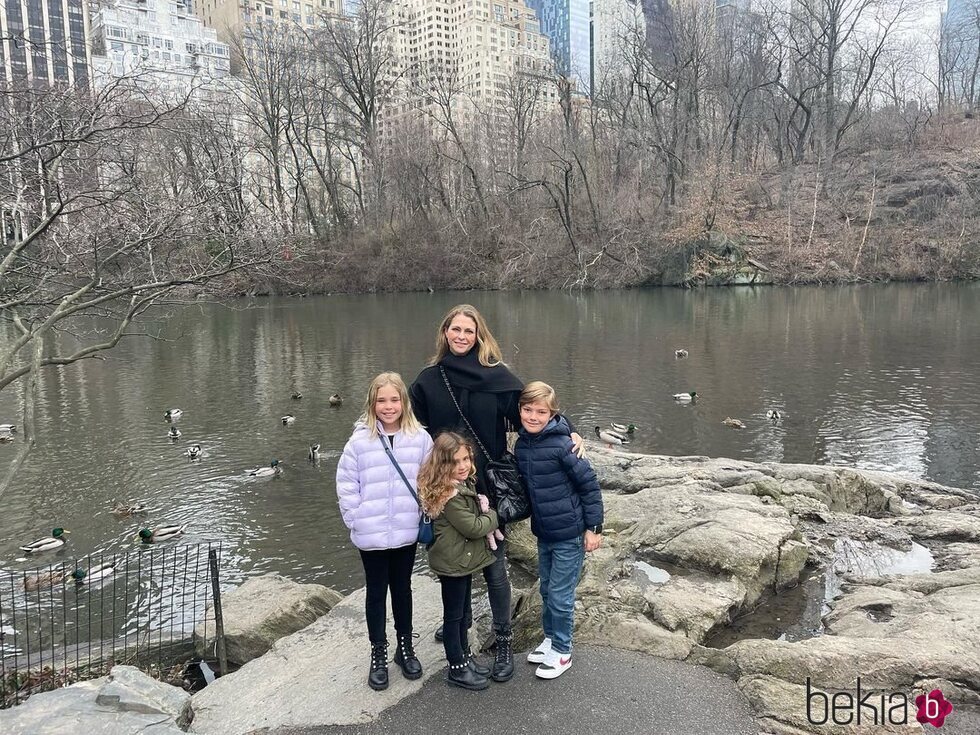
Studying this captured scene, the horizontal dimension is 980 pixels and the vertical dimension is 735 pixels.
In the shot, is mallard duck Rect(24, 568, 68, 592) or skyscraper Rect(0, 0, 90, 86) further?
mallard duck Rect(24, 568, 68, 592)

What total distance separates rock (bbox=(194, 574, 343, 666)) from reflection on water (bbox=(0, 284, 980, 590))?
1390 millimetres

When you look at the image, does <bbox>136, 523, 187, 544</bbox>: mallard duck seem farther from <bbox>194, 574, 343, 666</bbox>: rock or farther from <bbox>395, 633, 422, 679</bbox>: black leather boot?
<bbox>395, 633, 422, 679</bbox>: black leather boot

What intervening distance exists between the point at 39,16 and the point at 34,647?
5335mm

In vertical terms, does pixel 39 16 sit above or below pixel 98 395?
above

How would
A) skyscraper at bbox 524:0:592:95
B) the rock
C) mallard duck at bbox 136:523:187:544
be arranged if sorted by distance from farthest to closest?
skyscraper at bbox 524:0:592:95, mallard duck at bbox 136:523:187:544, the rock

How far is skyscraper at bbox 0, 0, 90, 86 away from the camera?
5.10 metres

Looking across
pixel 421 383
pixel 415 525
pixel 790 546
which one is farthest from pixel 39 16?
pixel 790 546

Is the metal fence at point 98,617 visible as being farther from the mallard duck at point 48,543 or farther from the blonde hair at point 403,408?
the blonde hair at point 403,408

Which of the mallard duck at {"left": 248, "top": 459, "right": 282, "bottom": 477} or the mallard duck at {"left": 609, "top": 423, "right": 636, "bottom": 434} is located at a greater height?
the mallard duck at {"left": 609, "top": 423, "right": 636, "bottom": 434}

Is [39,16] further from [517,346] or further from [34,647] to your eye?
[517,346]

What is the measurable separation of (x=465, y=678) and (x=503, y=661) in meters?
0.24

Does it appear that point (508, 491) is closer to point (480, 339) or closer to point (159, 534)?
point (480, 339)

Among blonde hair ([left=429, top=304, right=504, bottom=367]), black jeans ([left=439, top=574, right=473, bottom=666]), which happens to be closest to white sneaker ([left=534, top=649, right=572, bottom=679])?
black jeans ([left=439, top=574, right=473, bottom=666])

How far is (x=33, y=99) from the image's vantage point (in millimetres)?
4734
